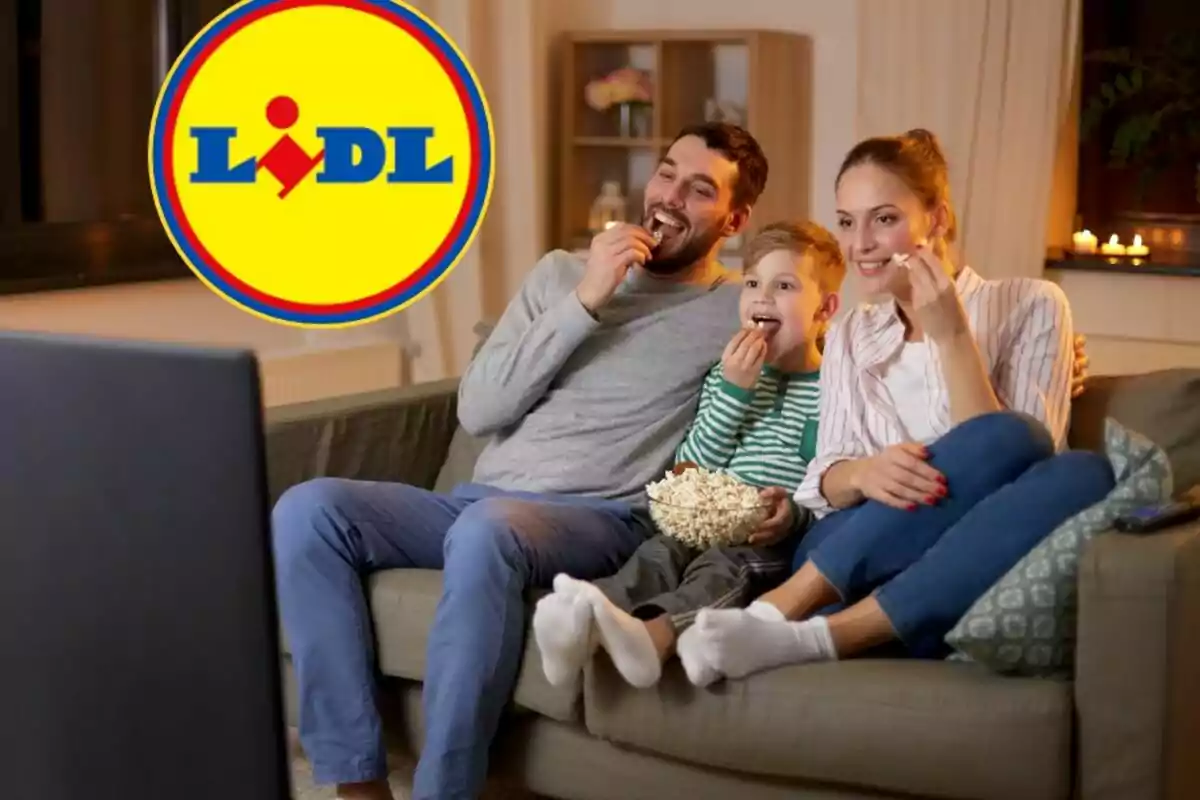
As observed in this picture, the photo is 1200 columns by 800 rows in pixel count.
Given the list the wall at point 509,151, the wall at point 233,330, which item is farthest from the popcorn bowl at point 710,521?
the wall at point 509,151

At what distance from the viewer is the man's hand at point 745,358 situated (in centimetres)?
225

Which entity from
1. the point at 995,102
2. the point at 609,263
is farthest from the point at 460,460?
the point at 995,102

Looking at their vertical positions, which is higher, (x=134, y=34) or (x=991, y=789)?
(x=134, y=34)

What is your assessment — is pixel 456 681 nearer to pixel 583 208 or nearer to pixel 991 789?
pixel 991 789

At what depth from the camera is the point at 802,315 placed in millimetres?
2316

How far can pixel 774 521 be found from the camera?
86.8 inches

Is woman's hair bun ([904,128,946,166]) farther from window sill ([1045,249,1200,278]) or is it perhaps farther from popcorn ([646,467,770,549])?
window sill ([1045,249,1200,278])

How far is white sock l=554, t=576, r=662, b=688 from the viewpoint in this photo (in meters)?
1.89

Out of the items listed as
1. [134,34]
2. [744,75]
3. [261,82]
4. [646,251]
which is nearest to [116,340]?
[646,251]

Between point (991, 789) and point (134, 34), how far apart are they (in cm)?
276

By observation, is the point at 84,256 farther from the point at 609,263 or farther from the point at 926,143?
the point at 926,143

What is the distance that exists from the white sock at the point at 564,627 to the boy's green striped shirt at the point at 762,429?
18.6 inches

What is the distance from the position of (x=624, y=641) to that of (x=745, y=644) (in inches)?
6.0

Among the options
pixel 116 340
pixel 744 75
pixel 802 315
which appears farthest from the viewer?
pixel 744 75
